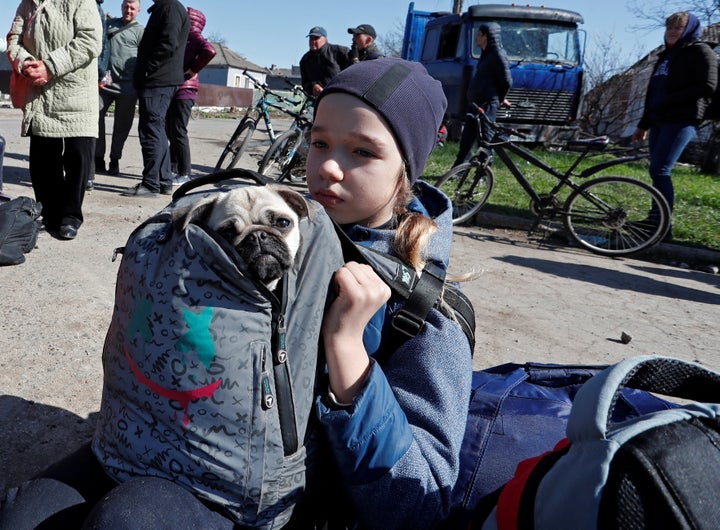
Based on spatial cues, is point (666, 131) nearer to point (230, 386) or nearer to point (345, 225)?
point (345, 225)

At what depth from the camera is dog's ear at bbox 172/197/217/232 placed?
114cm

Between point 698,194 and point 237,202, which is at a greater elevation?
point 237,202

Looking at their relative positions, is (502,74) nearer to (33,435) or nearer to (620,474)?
(33,435)

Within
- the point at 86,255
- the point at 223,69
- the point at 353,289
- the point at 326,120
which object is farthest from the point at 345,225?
the point at 223,69

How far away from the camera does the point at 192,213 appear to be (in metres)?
1.16

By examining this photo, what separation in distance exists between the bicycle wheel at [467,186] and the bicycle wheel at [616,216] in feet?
3.16

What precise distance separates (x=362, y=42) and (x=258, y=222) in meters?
7.81

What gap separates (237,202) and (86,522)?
0.64m

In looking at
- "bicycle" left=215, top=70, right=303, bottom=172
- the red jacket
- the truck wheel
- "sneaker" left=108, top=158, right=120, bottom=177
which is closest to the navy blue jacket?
the red jacket

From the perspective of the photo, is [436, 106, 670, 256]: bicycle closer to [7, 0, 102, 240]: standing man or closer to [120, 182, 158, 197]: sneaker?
[120, 182, 158, 197]: sneaker

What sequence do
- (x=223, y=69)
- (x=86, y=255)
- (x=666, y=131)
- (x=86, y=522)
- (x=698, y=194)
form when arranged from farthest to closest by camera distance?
(x=223, y=69) → (x=698, y=194) → (x=666, y=131) → (x=86, y=255) → (x=86, y=522)

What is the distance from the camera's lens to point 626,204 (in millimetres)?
5973

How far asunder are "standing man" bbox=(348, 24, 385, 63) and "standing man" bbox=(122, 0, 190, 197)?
112 inches

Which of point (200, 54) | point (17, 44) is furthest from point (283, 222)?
point (200, 54)
